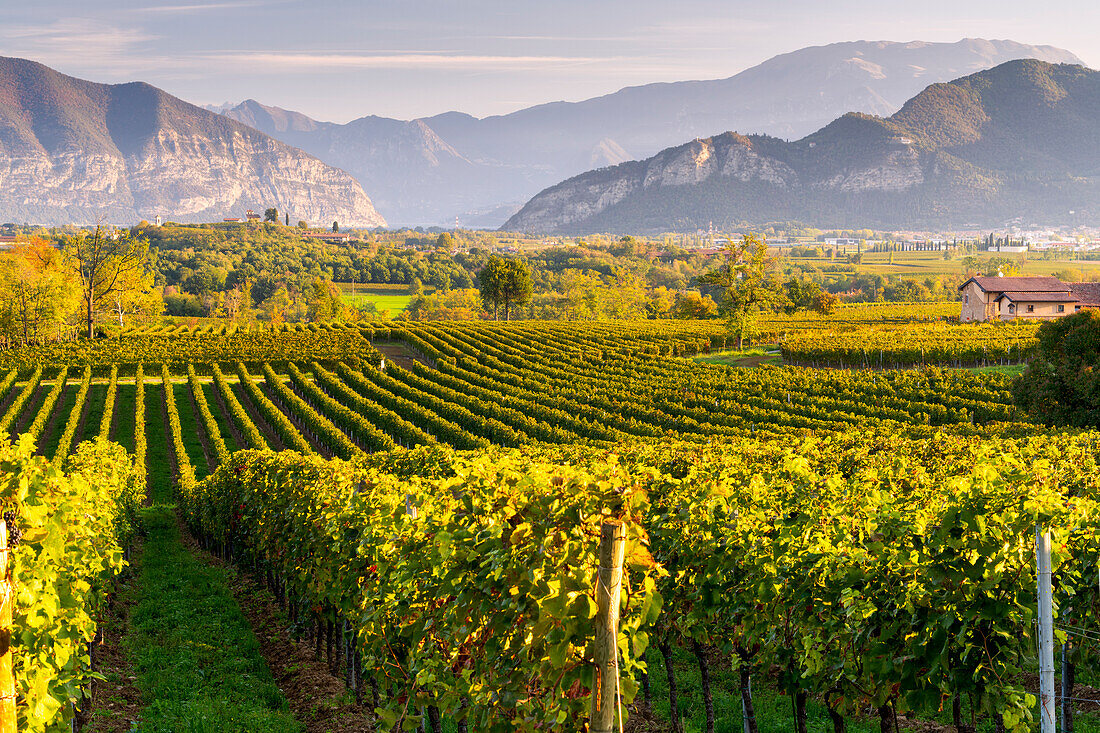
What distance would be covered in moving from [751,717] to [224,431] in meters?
44.5

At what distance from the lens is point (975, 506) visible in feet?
18.6

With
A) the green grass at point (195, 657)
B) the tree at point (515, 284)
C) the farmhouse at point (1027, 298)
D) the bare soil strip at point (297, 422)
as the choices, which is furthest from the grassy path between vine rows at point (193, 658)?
the tree at point (515, 284)

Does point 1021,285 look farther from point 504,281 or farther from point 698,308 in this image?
point 504,281

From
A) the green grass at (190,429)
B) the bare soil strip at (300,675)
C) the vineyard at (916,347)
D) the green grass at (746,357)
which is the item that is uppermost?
the vineyard at (916,347)

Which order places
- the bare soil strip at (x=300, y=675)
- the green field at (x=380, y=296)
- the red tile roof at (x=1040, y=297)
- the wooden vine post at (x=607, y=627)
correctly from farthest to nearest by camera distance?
the green field at (x=380, y=296), the red tile roof at (x=1040, y=297), the bare soil strip at (x=300, y=675), the wooden vine post at (x=607, y=627)

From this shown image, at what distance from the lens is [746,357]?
67.1 metres

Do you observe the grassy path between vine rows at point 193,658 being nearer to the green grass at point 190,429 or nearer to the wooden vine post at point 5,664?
the wooden vine post at point 5,664

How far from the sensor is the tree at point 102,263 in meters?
80.0

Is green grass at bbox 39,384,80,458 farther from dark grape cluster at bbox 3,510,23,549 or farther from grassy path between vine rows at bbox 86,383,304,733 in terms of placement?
dark grape cluster at bbox 3,510,23,549

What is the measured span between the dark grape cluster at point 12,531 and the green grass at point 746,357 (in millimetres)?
58410

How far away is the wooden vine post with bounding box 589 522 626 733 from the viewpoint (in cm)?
386

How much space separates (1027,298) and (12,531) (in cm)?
8443

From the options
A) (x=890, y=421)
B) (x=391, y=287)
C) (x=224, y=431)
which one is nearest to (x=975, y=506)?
(x=890, y=421)

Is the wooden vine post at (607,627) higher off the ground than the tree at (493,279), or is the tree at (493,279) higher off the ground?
the tree at (493,279)
